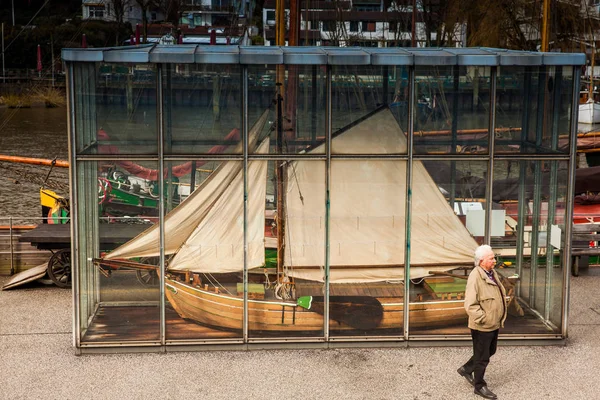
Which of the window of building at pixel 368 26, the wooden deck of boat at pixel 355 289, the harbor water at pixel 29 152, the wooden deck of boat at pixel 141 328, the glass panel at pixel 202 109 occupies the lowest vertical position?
the harbor water at pixel 29 152

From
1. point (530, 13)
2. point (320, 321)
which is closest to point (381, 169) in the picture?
point (320, 321)

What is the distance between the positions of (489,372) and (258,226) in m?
3.28

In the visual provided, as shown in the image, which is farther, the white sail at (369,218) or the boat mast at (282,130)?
the white sail at (369,218)

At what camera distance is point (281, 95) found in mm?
10703

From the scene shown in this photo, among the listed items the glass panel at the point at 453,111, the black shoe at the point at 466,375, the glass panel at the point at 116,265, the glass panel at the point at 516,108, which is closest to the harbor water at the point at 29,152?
the glass panel at the point at 116,265

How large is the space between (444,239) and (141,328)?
398 cm

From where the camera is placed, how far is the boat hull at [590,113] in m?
65.6

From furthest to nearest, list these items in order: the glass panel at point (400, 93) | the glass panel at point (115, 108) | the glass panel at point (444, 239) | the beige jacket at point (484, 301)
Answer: the glass panel at point (444, 239)
the glass panel at point (400, 93)
the glass panel at point (115, 108)
the beige jacket at point (484, 301)

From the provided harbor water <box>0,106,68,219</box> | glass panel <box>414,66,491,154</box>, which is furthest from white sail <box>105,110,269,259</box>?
harbor water <box>0,106,68,219</box>

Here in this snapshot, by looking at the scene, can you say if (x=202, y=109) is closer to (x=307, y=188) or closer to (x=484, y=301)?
(x=307, y=188)

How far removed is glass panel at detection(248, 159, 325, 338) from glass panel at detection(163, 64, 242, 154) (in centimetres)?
69

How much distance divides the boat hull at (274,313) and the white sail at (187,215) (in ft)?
1.60

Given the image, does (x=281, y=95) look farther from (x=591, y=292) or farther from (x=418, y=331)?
(x=591, y=292)

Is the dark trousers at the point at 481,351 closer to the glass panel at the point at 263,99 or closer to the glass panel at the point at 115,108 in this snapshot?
the glass panel at the point at 263,99
